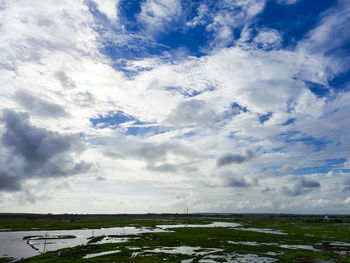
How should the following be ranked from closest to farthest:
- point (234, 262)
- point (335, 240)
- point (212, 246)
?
point (234, 262)
point (212, 246)
point (335, 240)

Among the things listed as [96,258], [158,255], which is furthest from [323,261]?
[96,258]

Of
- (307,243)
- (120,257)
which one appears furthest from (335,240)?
(120,257)

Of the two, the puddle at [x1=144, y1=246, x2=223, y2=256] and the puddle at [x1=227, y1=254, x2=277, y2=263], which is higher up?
the puddle at [x1=144, y1=246, x2=223, y2=256]

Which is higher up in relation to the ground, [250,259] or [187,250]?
[187,250]

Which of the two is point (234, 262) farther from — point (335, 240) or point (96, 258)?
point (335, 240)

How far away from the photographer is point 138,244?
2557 inches

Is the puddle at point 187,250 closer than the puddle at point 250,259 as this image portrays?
No

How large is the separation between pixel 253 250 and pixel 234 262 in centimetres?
Result: 1349

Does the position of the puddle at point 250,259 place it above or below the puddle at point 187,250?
below

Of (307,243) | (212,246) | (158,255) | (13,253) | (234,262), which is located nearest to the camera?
(234,262)

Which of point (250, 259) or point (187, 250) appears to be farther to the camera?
point (187, 250)

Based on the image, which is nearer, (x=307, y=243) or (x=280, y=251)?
(x=280, y=251)

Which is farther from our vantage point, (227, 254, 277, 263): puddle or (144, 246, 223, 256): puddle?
(144, 246, 223, 256): puddle

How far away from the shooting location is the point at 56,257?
159 ft
